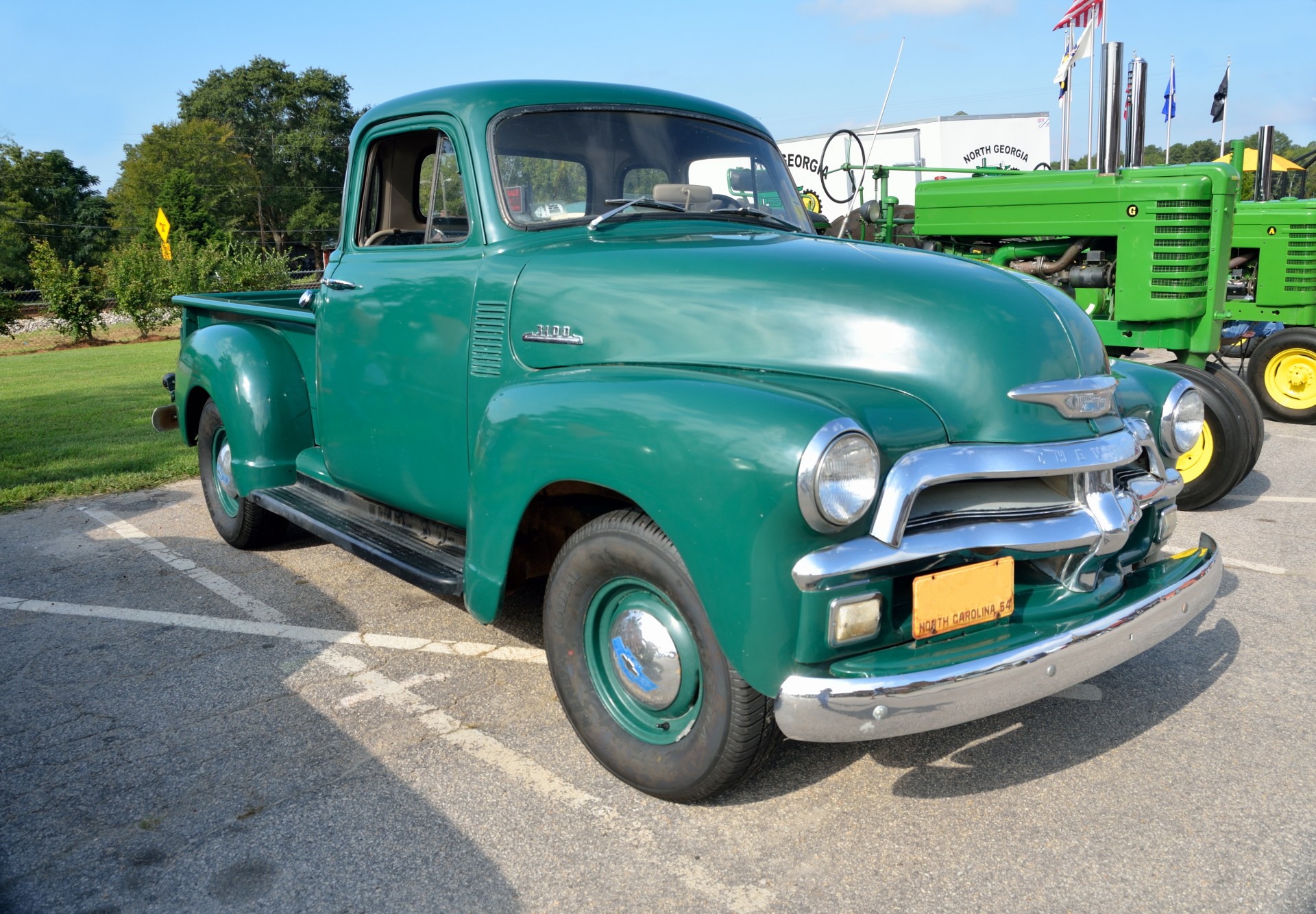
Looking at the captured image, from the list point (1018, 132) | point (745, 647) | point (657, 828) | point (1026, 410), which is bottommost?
point (657, 828)

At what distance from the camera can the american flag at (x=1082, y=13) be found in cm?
957

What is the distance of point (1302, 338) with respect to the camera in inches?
315

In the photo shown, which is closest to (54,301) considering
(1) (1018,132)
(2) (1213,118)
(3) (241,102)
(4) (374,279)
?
(1) (1018,132)

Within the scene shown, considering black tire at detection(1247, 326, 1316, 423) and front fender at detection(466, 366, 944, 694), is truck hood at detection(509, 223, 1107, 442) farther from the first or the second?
black tire at detection(1247, 326, 1316, 423)

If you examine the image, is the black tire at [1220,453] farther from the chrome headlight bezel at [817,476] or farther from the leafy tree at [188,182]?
the leafy tree at [188,182]

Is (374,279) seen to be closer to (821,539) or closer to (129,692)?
(129,692)

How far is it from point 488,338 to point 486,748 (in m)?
1.29

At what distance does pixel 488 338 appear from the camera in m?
3.26

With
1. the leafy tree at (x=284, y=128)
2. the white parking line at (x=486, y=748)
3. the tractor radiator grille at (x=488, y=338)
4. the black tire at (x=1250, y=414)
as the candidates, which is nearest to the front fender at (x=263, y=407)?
the white parking line at (x=486, y=748)

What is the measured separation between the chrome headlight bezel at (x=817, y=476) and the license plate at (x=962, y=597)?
0.26m

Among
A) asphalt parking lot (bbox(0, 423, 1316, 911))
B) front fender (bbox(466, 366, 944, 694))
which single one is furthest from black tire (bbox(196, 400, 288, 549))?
front fender (bbox(466, 366, 944, 694))

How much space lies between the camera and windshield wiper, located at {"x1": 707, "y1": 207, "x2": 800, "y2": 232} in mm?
3568

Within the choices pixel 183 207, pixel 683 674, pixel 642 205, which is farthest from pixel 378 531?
pixel 183 207

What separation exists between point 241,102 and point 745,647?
80.0 m
